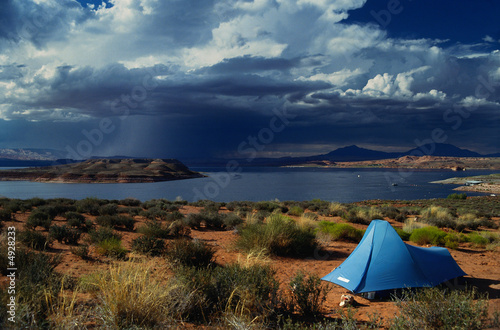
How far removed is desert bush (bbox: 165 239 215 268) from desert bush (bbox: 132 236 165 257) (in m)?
1.55

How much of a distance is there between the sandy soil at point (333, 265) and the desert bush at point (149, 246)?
38.5 inches

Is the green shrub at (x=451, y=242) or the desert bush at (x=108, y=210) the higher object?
the desert bush at (x=108, y=210)

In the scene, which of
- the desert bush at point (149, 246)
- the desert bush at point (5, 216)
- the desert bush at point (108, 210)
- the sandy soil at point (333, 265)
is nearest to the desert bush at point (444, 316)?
the sandy soil at point (333, 265)

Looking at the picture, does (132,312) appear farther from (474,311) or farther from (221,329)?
(474,311)

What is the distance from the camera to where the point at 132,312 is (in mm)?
4207

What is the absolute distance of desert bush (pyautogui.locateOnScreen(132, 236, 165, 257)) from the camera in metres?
9.31

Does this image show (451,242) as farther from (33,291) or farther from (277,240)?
(33,291)

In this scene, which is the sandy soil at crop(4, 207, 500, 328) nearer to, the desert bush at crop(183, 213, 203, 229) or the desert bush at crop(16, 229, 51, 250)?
the desert bush at crop(16, 229, 51, 250)

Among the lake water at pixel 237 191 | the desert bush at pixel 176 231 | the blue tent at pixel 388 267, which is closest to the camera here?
the blue tent at pixel 388 267

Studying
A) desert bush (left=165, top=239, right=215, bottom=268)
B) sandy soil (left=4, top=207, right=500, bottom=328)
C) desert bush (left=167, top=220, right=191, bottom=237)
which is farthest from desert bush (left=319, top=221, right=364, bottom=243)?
desert bush (left=165, top=239, right=215, bottom=268)

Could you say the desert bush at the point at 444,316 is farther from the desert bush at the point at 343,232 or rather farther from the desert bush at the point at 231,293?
the desert bush at the point at 343,232

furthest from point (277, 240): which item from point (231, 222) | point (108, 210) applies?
point (108, 210)

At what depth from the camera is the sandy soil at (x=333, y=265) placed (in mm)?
6273

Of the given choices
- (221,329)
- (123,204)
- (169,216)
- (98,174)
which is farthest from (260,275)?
(98,174)
